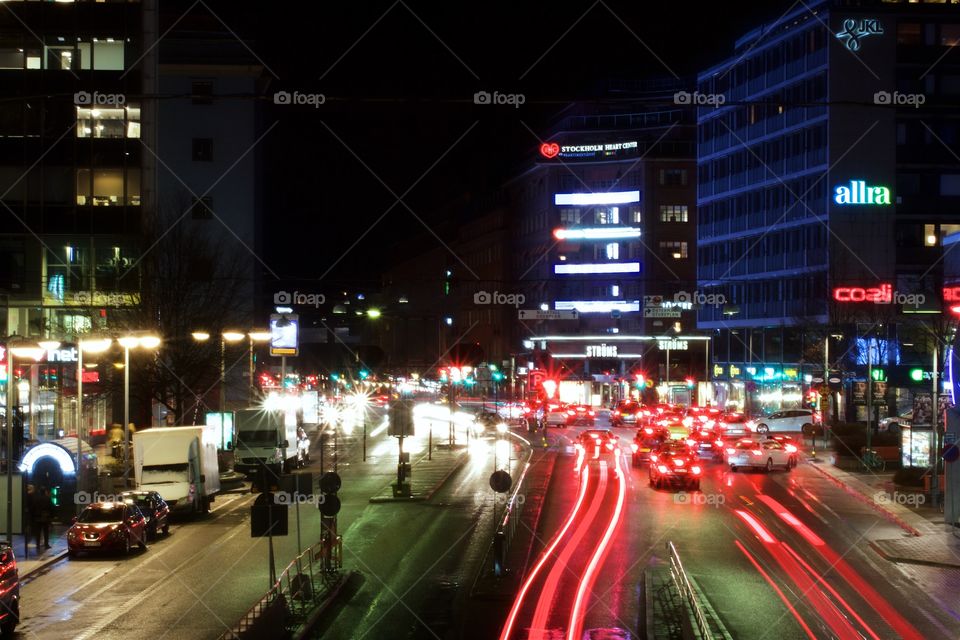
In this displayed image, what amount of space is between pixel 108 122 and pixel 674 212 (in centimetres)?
7495

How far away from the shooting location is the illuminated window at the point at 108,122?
59125 millimetres

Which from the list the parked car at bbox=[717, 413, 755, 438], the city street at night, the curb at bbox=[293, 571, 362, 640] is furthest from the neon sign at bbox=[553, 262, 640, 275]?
the curb at bbox=[293, 571, 362, 640]

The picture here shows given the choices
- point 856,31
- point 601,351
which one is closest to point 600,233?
point 601,351

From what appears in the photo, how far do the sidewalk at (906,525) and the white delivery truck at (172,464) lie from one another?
20.9m

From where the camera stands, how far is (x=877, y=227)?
79312 millimetres

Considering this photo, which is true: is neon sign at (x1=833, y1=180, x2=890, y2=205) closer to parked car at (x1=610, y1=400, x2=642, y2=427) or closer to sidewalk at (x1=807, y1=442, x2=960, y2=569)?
parked car at (x1=610, y1=400, x2=642, y2=427)

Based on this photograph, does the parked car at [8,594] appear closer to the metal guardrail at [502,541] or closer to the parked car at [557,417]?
the metal guardrail at [502,541]

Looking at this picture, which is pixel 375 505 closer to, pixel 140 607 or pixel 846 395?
pixel 140 607

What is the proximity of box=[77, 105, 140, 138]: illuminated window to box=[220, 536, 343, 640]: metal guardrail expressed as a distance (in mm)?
37267

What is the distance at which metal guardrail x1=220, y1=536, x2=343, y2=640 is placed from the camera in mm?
17953

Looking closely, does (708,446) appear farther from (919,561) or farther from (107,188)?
(107,188)

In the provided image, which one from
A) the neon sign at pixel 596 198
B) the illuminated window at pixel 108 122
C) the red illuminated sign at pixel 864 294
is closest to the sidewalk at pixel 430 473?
the red illuminated sign at pixel 864 294

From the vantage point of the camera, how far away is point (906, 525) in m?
34.2

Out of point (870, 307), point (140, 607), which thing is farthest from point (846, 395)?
point (140, 607)
